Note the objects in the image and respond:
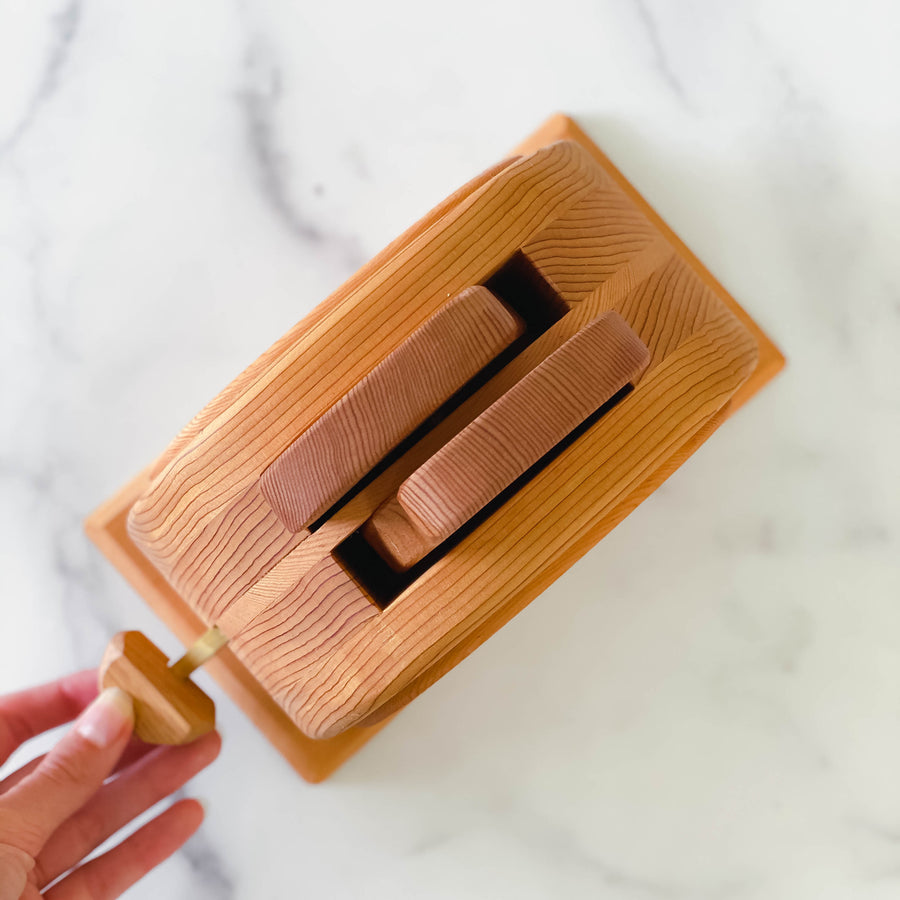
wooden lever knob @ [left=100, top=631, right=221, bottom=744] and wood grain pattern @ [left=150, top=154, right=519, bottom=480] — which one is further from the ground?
wood grain pattern @ [left=150, top=154, right=519, bottom=480]

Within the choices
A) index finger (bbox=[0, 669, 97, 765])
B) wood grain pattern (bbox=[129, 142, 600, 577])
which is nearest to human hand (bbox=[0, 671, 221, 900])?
index finger (bbox=[0, 669, 97, 765])

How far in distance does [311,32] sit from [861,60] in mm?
274

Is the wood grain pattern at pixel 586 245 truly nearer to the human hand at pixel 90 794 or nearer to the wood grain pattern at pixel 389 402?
the wood grain pattern at pixel 389 402

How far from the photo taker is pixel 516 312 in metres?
0.26

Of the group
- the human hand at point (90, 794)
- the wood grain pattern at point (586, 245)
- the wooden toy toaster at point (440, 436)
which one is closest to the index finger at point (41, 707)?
the human hand at point (90, 794)

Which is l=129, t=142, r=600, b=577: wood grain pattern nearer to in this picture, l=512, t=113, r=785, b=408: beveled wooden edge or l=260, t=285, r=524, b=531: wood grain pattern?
l=260, t=285, r=524, b=531: wood grain pattern

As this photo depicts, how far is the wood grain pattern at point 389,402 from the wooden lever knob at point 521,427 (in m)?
0.02

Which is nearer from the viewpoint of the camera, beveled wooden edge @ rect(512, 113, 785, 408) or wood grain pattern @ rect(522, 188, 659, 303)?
wood grain pattern @ rect(522, 188, 659, 303)

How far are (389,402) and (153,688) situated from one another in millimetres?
161

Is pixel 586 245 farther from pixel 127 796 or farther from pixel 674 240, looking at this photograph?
pixel 127 796

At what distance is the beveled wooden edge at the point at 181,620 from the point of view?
1.17ft

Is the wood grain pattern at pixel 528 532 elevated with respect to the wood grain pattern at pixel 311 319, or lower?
lower

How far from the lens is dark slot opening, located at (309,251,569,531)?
249mm

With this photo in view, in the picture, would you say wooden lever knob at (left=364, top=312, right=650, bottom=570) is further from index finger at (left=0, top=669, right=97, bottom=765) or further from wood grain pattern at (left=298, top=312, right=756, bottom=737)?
index finger at (left=0, top=669, right=97, bottom=765)
